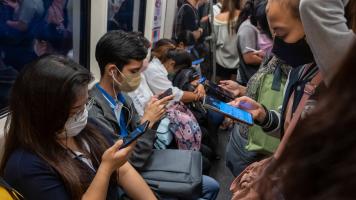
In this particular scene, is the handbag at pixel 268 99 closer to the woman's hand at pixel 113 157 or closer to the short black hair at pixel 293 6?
the short black hair at pixel 293 6

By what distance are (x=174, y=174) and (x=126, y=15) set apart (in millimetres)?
1720

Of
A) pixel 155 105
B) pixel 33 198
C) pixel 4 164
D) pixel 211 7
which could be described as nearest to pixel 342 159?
pixel 33 198

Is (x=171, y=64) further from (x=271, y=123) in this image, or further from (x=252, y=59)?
(x=271, y=123)

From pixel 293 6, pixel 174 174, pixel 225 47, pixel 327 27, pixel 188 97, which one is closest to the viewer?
pixel 327 27

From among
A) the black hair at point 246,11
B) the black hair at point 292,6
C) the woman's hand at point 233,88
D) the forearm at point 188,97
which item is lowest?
the forearm at point 188,97

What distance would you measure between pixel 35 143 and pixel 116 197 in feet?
1.45

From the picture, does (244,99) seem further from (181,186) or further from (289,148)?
(289,148)

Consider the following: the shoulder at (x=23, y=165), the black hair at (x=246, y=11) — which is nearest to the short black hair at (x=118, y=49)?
the shoulder at (x=23, y=165)

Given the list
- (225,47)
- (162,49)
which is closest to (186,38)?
(225,47)

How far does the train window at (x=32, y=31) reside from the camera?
159cm

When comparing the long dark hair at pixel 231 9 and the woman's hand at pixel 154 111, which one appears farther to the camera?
the long dark hair at pixel 231 9

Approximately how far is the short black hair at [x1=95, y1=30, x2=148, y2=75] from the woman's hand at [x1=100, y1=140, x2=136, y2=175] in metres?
0.58

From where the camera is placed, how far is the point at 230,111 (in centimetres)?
136

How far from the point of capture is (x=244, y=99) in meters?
1.43
